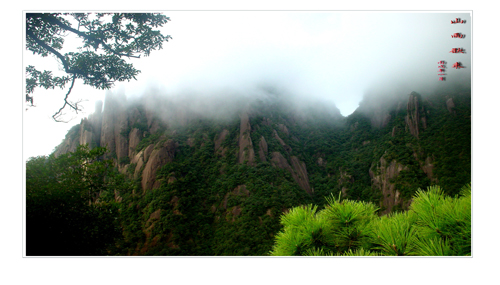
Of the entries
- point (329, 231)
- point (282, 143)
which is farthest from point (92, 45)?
point (282, 143)

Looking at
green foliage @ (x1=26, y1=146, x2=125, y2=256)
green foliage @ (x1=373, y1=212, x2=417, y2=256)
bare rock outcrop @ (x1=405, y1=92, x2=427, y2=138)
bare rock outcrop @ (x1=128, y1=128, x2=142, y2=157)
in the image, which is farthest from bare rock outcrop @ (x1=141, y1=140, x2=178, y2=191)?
bare rock outcrop @ (x1=405, y1=92, x2=427, y2=138)

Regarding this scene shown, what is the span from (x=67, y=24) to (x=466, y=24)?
5.07 metres

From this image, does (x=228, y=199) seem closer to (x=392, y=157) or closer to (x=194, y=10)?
(x=194, y=10)

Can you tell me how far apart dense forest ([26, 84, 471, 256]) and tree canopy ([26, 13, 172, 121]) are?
3.27 feet

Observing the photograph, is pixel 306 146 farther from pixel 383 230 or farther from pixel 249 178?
pixel 383 230

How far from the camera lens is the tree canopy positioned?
9.14 feet

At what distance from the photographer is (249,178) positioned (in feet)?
47.8

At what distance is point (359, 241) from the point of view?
4.59 feet

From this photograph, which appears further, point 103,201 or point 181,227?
point 181,227

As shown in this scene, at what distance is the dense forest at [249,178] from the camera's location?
1.53 meters

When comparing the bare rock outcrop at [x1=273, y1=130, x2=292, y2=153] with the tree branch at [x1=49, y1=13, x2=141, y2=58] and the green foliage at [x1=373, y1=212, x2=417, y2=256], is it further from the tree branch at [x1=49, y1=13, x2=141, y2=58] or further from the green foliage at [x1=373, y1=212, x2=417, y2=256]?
the green foliage at [x1=373, y1=212, x2=417, y2=256]

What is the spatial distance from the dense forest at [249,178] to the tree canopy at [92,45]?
3.27 ft

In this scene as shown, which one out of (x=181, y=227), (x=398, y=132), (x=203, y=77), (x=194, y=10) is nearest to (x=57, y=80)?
(x=194, y=10)

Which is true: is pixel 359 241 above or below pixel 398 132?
below
